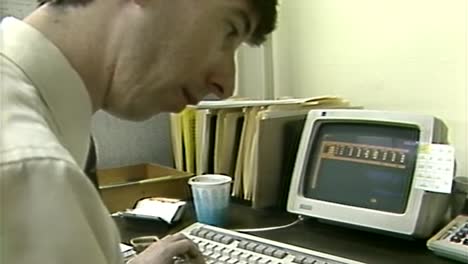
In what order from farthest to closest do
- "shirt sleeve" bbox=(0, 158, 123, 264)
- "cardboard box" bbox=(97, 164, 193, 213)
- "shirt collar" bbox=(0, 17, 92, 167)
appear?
1. "cardboard box" bbox=(97, 164, 193, 213)
2. "shirt collar" bbox=(0, 17, 92, 167)
3. "shirt sleeve" bbox=(0, 158, 123, 264)

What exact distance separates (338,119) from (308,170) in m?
A: 0.14

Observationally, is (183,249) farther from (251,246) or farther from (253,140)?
(253,140)

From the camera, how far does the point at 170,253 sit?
3.32ft

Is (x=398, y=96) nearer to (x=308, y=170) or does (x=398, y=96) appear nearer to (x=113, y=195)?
(x=308, y=170)

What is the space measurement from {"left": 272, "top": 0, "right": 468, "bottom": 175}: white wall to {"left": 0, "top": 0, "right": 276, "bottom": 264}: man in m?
0.77

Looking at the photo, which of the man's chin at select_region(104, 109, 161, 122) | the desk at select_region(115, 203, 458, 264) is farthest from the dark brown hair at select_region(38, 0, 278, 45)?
the desk at select_region(115, 203, 458, 264)

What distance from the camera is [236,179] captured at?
157 centimetres

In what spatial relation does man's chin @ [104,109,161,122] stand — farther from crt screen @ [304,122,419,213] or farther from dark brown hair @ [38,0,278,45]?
crt screen @ [304,122,419,213]

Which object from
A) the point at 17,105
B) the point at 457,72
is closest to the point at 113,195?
the point at 457,72

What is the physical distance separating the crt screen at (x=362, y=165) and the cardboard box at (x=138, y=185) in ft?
1.45

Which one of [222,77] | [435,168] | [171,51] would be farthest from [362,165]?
[171,51]

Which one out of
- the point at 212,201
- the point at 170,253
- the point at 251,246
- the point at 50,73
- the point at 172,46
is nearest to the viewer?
the point at 50,73

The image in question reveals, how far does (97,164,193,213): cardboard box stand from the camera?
153cm

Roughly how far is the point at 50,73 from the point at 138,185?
1.04 metres
